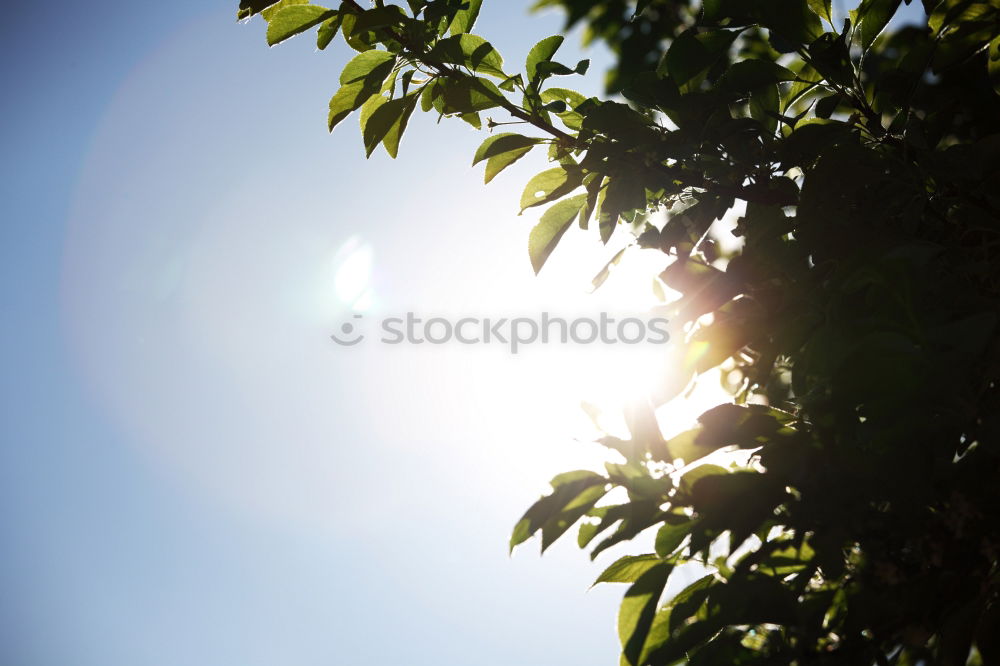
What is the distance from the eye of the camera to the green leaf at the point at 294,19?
1.36 m

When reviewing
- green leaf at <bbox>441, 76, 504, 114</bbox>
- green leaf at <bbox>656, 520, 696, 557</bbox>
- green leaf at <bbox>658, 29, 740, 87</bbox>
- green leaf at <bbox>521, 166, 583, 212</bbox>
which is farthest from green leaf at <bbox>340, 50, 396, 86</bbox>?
green leaf at <bbox>656, 520, 696, 557</bbox>

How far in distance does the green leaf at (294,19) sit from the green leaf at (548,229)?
0.68 meters

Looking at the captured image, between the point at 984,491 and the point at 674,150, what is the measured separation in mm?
862

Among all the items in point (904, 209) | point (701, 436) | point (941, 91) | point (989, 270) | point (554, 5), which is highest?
point (554, 5)

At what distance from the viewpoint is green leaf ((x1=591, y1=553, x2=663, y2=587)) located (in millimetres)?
1259

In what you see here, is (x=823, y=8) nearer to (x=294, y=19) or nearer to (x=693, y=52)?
(x=693, y=52)

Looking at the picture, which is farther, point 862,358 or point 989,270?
point 989,270

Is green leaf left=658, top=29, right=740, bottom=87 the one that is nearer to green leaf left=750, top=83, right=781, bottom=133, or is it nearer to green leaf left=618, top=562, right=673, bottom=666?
green leaf left=750, top=83, right=781, bottom=133

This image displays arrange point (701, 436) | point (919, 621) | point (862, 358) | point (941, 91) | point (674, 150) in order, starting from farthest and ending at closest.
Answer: point (941, 91)
point (674, 150)
point (701, 436)
point (919, 621)
point (862, 358)

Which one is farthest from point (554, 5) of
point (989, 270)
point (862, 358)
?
point (862, 358)

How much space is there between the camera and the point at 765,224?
4.40ft

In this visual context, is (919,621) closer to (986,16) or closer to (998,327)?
(998,327)

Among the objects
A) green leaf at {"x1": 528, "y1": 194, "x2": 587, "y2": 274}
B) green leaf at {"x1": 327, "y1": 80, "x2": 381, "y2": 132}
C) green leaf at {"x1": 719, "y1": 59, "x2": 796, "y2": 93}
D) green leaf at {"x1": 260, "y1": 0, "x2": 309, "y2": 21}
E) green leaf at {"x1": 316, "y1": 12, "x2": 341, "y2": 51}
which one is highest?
green leaf at {"x1": 260, "y1": 0, "x2": 309, "y2": 21}

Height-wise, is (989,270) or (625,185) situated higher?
(625,185)
